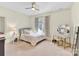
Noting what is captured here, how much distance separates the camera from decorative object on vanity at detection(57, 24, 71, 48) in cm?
144

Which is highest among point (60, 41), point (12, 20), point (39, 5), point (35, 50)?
point (39, 5)

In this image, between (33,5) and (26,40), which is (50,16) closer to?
(33,5)

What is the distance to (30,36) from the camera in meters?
1.47

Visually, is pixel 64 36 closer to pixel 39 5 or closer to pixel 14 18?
pixel 39 5

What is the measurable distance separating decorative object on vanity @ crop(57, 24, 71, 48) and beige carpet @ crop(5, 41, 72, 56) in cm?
7

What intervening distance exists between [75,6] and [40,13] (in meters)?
0.50

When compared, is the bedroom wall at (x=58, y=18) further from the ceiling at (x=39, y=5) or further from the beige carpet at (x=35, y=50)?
the beige carpet at (x=35, y=50)

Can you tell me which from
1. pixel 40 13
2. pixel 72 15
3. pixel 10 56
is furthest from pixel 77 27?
pixel 10 56

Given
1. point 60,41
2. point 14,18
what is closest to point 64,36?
point 60,41

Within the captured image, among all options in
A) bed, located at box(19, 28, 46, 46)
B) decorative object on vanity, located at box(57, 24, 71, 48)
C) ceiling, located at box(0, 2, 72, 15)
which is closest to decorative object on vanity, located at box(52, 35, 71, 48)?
decorative object on vanity, located at box(57, 24, 71, 48)

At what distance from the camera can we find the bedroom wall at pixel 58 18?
1.42 meters

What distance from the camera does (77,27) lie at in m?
1.42

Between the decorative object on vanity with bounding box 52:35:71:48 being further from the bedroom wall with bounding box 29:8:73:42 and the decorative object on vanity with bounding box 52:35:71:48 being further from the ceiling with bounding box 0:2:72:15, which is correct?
the ceiling with bounding box 0:2:72:15

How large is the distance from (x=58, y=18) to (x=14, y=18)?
2.04 ft
